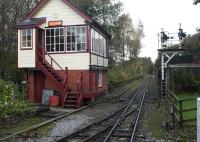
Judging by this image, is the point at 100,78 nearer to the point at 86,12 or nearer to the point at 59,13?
the point at 59,13

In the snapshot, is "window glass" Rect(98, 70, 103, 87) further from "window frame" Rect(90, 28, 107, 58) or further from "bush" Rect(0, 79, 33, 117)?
"bush" Rect(0, 79, 33, 117)

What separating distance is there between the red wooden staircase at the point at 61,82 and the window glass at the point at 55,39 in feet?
2.11

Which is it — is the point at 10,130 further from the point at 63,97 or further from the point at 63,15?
the point at 63,15

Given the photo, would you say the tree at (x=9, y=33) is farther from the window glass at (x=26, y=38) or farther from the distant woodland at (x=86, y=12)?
the window glass at (x=26, y=38)

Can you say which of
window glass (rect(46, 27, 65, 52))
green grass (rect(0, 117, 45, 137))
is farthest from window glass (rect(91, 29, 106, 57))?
green grass (rect(0, 117, 45, 137))

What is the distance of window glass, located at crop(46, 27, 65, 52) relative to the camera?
84.7 ft

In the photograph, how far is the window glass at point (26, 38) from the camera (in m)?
25.2

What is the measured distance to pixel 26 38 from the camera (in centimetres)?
2539

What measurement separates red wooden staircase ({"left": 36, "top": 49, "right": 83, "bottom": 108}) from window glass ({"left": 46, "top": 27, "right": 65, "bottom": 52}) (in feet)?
2.11

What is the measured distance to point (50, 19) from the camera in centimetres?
2617

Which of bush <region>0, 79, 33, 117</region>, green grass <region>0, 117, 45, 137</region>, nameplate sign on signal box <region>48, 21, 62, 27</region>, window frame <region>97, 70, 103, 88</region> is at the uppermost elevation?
nameplate sign on signal box <region>48, 21, 62, 27</region>

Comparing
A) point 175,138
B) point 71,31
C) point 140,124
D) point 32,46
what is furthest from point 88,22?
point 175,138

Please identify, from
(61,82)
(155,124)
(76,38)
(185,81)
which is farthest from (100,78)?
(155,124)

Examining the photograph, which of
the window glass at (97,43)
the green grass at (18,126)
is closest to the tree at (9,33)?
the window glass at (97,43)
